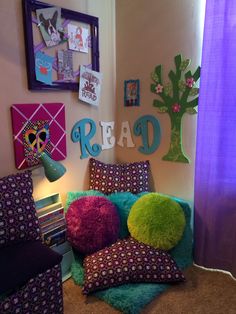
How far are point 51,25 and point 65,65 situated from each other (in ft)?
0.87

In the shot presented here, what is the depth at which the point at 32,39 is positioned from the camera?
1.74 m

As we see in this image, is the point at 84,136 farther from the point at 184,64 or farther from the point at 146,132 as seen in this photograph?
the point at 184,64

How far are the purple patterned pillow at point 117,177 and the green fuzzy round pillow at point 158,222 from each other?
10.7 inches

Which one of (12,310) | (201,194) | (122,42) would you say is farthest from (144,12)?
(12,310)

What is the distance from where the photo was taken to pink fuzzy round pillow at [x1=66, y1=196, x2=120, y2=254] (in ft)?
6.20

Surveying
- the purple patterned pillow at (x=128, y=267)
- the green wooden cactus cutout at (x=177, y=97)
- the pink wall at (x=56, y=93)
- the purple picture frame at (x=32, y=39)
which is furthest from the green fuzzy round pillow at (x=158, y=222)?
the purple picture frame at (x=32, y=39)

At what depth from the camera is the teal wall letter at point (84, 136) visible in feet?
7.03

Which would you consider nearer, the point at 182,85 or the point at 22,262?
the point at 22,262

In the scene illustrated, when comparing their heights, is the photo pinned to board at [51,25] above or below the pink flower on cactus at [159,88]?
above

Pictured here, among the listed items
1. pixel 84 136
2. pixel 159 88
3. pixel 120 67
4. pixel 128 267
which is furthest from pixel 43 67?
pixel 128 267

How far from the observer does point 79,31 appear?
6.61 feet

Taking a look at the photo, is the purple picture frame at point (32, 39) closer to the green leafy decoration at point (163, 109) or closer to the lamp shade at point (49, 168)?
the lamp shade at point (49, 168)

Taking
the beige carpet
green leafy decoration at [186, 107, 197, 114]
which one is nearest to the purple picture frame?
green leafy decoration at [186, 107, 197, 114]

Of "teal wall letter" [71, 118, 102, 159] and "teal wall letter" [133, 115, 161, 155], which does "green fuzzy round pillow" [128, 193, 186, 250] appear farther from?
"teal wall letter" [71, 118, 102, 159]
